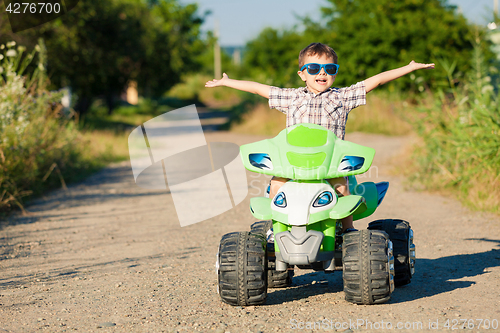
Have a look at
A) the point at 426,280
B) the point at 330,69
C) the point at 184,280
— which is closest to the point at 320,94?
the point at 330,69

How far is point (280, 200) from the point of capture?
3361 millimetres

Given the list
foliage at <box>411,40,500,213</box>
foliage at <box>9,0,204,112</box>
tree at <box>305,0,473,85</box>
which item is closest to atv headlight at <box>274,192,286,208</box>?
foliage at <box>411,40,500,213</box>

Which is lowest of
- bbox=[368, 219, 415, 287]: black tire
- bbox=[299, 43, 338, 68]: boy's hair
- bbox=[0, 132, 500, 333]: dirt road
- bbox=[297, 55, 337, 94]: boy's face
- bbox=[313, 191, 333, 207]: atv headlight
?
bbox=[0, 132, 500, 333]: dirt road

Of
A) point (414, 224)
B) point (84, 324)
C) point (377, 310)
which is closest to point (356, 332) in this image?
point (377, 310)

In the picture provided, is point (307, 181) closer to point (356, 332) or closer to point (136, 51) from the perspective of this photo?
point (356, 332)

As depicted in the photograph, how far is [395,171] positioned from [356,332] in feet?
23.6

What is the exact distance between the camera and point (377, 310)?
3.37 meters

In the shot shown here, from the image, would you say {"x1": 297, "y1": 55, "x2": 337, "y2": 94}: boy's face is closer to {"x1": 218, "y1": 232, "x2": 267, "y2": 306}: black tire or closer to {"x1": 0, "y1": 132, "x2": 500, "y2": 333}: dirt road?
{"x1": 218, "y1": 232, "x2": 267, "y2": 306}: black tire

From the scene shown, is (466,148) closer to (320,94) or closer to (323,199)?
(320,94)

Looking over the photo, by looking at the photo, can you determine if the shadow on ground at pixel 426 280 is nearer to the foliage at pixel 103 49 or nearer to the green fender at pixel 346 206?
the green fender at pixel 346 206

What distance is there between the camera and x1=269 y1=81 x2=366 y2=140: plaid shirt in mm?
3732

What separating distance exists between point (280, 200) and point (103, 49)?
16755 millimetres

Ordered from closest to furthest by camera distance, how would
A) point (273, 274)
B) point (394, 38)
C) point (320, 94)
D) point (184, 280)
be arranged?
point (320, 94), point (273, 274), point (184, 280), point (394, 38)

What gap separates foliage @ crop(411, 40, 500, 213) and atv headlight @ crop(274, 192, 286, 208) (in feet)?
13.5
